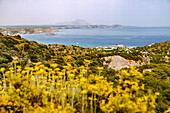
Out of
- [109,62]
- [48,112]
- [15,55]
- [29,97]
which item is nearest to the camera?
[48,112]

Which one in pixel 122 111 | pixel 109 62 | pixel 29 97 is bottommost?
pixel 109 62

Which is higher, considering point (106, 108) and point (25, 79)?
point (25, 79)

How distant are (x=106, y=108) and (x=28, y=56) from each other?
9408mm

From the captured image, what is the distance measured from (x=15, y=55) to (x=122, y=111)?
9934 mm

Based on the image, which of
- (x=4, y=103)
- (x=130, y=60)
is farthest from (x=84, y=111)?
(x=130, y=60)

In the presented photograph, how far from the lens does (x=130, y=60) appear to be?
16.1 meters

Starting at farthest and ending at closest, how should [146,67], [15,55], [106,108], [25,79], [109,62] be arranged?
[109,62], [146,67], [15,55], [25,79], [106,108]

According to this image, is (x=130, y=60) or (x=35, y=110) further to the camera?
(x=130, y=60)

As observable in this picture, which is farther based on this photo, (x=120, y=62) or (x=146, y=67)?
(x=120, y=62)

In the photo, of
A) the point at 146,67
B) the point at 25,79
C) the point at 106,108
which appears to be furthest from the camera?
the point at 146,67

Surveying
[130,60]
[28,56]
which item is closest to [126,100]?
[28,56]

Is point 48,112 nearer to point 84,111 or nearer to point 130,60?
point 84,111

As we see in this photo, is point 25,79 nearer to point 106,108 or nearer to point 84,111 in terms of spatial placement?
point 84,111

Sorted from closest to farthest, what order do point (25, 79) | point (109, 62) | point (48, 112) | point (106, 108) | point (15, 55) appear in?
point (48, 112) < point (106, 108) < point (25, 79) < point (15, 55) < point (109, 62)
